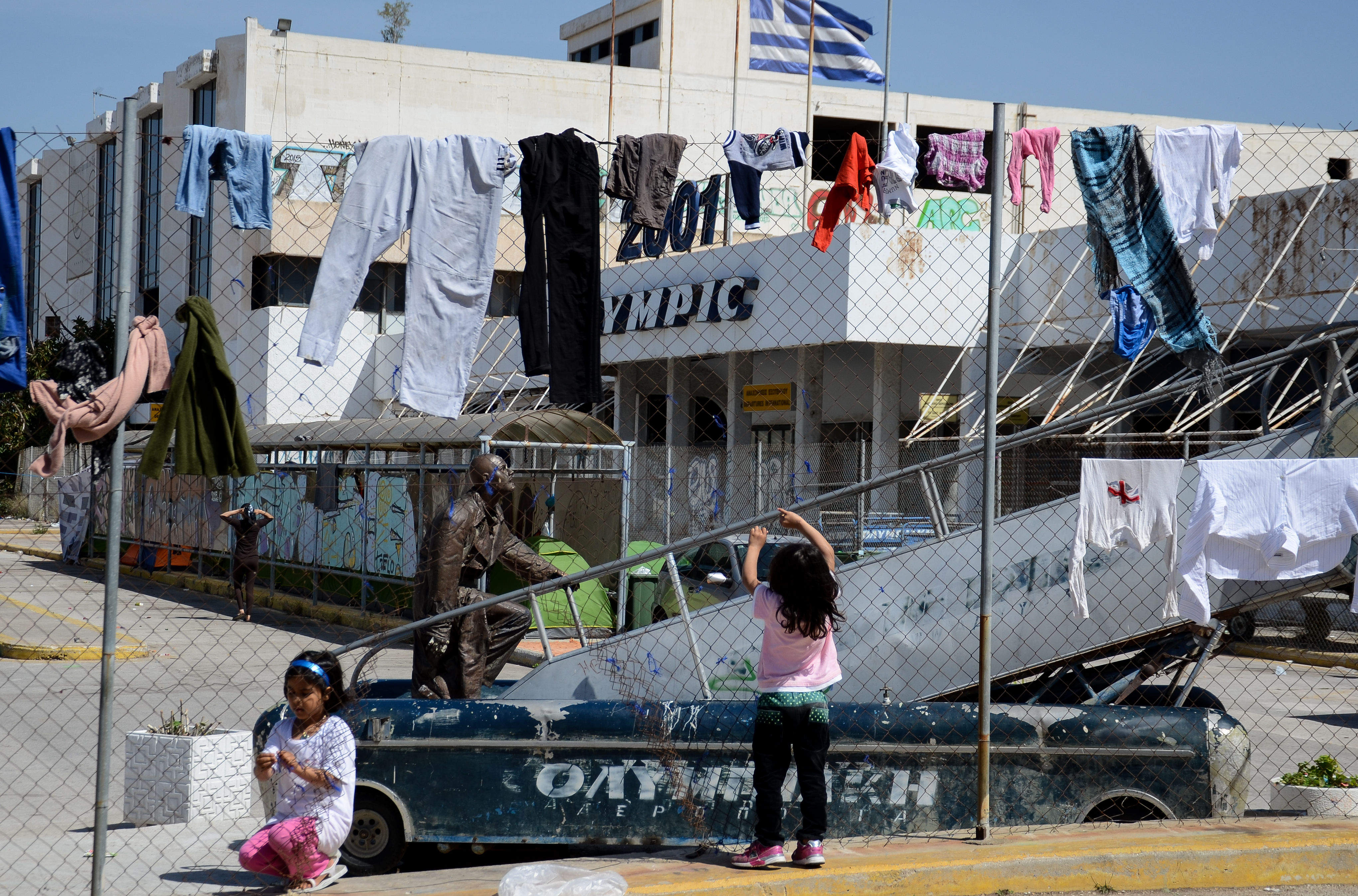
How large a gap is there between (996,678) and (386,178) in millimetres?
4094

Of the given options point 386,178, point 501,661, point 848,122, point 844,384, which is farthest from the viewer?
point 848,122

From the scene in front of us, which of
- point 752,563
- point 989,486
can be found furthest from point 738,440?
point 752,563

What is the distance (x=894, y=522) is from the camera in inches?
711

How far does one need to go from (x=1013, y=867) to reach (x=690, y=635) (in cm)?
196

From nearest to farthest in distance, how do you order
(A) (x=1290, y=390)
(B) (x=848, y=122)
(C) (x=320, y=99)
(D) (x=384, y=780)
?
1. (D) (x=384, y=780)
2. (A) (x=1290, y=390)
3. (C) (x=320, y=99)
4. (B) (x=848, y=122)

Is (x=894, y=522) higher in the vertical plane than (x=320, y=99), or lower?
lower

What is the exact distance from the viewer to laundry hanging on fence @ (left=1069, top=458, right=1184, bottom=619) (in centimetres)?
617

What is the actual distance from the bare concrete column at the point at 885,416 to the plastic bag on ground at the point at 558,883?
51.1 feet

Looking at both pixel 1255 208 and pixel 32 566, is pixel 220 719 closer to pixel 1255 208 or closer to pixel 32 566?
pixel 1255 208

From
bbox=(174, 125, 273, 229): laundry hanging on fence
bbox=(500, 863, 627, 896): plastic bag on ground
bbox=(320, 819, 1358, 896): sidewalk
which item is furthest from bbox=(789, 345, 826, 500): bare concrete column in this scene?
bbox=(500, 863, 627, 896): plastic bag on ground

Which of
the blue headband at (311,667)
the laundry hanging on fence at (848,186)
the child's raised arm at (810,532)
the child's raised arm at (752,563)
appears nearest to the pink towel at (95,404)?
the blue headband at (311,667)

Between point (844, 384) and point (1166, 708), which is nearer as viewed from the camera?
point (1166, 708)

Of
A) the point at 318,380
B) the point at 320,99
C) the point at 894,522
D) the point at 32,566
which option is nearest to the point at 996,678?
the point at 894,522

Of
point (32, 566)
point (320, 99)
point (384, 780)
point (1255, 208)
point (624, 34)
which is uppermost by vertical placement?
point (624, 34)
